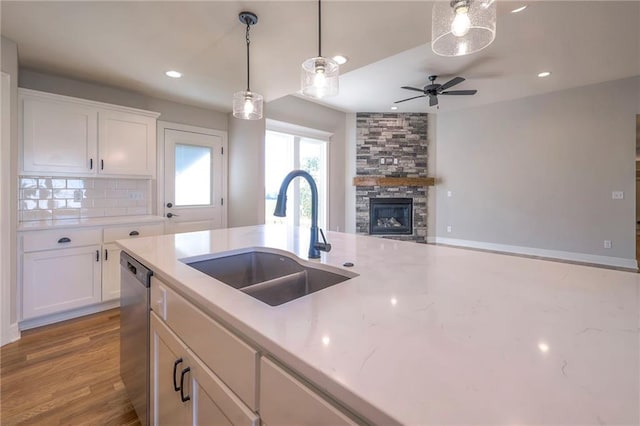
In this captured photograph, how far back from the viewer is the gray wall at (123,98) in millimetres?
2875

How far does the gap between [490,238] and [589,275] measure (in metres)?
5.28

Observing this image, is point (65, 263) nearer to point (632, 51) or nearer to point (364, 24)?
point (364, 24)

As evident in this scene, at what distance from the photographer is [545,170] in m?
5.12

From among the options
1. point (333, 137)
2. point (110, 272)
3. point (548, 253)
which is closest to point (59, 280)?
point (110, 272)

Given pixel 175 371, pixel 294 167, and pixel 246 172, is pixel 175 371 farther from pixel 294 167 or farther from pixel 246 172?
pixel 294 167

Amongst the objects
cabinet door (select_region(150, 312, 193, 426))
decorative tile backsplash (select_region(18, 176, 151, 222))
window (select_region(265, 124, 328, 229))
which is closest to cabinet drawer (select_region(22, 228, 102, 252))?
decorative tile backsplash (select_region(18, 176, 151, 222))

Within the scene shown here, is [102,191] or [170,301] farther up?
[102,191]

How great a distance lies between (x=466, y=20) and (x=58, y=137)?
3483 mm

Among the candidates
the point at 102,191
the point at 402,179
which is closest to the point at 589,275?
the point at 102,191

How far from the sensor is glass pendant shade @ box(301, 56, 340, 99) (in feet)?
5.58

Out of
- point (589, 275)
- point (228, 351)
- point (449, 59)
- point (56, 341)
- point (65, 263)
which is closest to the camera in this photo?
point (228, 351)

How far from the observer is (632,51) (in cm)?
348

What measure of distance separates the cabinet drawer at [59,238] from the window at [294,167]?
2.23m

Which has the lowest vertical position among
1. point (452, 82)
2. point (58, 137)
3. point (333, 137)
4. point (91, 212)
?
point (91, 212)
